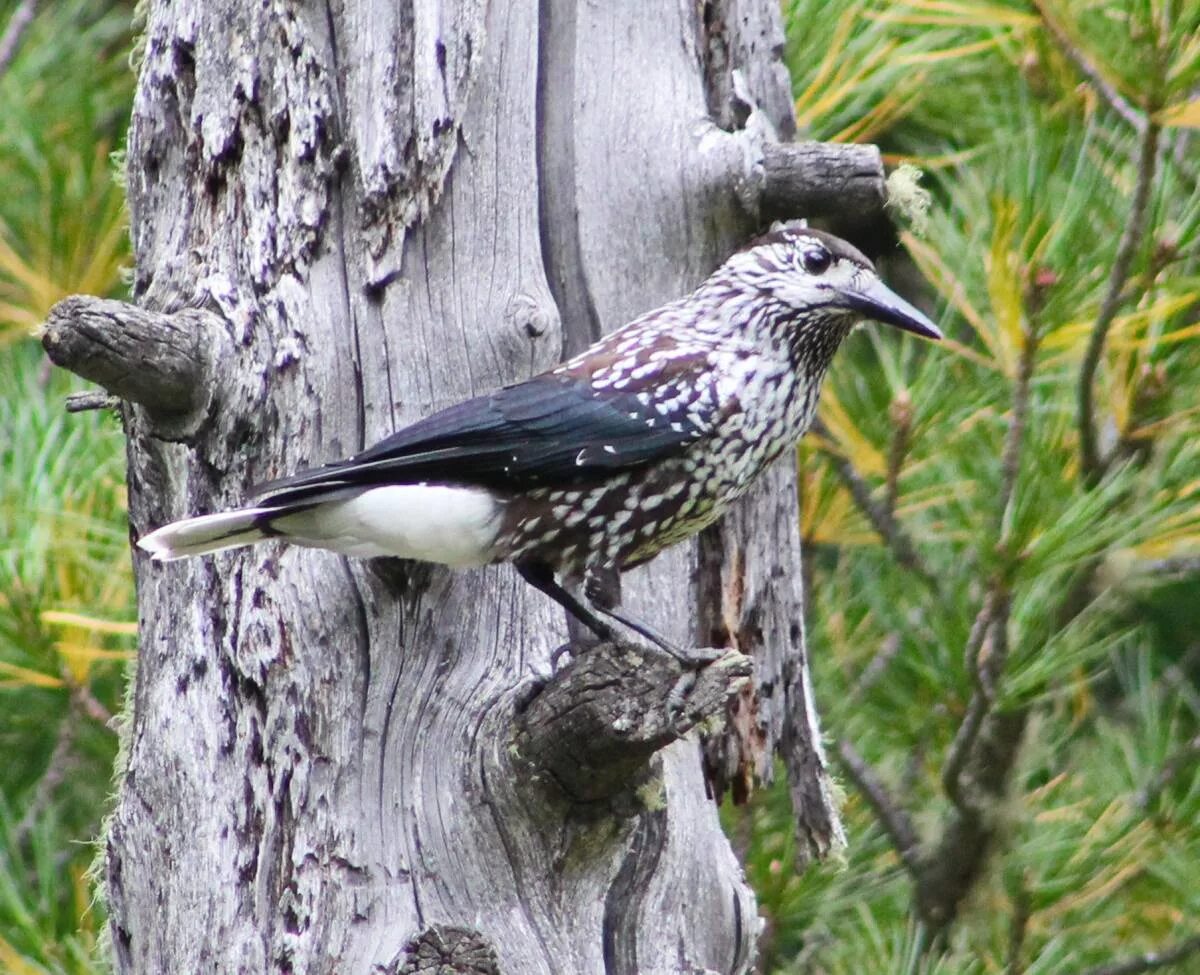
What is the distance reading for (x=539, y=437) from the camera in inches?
111

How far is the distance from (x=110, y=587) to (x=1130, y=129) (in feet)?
8.01

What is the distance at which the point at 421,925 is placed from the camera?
8.72ft

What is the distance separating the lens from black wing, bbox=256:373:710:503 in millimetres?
2709

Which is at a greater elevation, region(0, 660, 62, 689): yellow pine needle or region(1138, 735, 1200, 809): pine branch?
region(0, 660, 62, 689): yellow pine needle

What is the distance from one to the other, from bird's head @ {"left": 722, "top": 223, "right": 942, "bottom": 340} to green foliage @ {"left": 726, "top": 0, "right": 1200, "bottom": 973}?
42cm

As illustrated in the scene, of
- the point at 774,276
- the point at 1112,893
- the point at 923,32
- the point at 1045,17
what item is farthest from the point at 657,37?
the point at 1112,893

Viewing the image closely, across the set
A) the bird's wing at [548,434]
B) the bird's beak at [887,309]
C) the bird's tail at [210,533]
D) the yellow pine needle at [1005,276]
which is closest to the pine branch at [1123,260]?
the yellow pine needle at [1005,276]

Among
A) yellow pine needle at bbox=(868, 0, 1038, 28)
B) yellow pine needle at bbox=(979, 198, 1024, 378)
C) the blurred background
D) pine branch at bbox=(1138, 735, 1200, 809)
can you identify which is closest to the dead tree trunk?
yellow pine needle at bbox=(979, 198, 1024, 378)

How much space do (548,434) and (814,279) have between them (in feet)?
2.02

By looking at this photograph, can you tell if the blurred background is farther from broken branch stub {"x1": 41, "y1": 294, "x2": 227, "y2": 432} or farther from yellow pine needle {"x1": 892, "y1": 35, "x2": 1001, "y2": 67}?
broken branch stub {"x1": 41, "y1": 294, "x2": 227, "y2": 432}

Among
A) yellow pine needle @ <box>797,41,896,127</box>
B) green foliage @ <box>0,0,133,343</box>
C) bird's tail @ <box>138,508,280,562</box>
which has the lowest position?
bird's tail @ <box>138,508,280,562</box>

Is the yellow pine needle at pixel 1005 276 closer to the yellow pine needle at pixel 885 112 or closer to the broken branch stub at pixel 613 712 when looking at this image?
the yellow pine needle at pixel 885 112

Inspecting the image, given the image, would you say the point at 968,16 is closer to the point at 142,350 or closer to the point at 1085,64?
the point at 1085,64

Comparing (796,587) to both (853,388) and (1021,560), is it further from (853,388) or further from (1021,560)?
(853,388)
